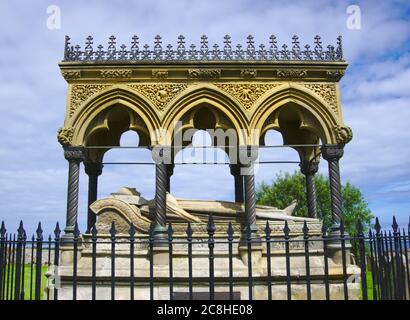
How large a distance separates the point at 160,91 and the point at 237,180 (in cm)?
393

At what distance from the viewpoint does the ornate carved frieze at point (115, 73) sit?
10305 millimetres

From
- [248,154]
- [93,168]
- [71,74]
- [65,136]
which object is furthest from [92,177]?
[248,154]

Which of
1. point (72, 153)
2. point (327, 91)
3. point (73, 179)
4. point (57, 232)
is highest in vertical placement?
point (327, 91)

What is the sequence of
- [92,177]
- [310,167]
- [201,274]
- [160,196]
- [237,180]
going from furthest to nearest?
[237,180] → [310,167] → [92,177] → [160,196] → [201,274]

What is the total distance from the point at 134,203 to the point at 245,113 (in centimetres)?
350

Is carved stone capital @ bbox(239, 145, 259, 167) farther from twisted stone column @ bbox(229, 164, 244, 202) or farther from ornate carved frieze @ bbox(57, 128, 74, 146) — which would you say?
ornate carved frieze @ bbox(57, 128, 74, 146)

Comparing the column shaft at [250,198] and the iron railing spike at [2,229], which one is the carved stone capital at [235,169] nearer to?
the column shaft at [250,198]

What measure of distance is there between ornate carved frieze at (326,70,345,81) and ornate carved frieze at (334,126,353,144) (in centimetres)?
126

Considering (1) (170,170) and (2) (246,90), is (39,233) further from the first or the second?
(1) (170,170)

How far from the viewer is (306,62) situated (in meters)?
10.3

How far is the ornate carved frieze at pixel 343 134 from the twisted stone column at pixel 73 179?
6048 mm

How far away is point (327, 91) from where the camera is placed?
10.4 metres

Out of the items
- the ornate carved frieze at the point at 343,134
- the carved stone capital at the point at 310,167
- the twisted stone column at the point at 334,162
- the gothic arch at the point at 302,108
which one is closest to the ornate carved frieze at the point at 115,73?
the gothic arch at the point at 302,108
